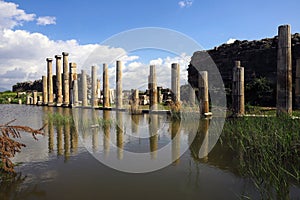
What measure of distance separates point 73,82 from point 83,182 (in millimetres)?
20890

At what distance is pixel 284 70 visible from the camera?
10289mm

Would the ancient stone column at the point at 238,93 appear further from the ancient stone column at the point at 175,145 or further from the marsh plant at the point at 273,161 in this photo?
the marsh plant at the point at 273,161

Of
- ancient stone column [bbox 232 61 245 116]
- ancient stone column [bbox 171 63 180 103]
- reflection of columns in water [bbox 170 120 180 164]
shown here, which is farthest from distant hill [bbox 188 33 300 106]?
reflection of columns in water [bbox 170 120 180 164]

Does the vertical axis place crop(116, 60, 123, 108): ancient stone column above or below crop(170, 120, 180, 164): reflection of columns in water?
above

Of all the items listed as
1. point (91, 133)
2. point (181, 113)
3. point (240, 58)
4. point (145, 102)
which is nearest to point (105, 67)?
point (145, 102)

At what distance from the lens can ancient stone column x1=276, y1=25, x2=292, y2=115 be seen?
10125mm

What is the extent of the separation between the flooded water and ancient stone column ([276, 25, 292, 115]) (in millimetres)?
5053

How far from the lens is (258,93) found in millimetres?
20750

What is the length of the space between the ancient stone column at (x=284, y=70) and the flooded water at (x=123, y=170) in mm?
5053

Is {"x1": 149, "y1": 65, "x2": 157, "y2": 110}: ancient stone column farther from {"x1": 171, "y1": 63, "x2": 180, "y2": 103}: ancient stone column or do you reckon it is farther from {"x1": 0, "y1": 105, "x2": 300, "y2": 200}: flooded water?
{"x1": 0, "y1": 105, "x2": 300, "y2": 200}: flooded water

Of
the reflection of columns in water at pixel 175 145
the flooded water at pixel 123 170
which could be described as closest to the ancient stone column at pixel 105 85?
the reflection of columns in water at pixel 175 145

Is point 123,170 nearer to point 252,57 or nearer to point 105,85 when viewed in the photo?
point 105,85

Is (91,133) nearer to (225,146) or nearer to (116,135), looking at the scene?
(116,135)

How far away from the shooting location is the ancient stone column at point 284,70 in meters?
10.1
